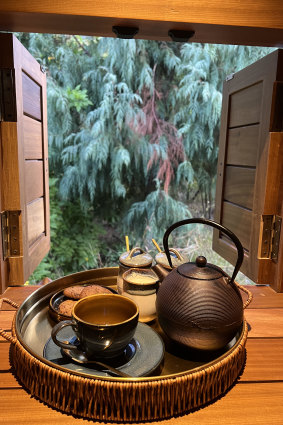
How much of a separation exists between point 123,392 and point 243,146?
4.33 feet

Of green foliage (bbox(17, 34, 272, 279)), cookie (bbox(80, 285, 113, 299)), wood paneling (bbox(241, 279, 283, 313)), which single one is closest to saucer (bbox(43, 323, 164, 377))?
cookie (bbox(80, 285, 113, 299))

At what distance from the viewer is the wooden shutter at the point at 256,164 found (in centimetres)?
123

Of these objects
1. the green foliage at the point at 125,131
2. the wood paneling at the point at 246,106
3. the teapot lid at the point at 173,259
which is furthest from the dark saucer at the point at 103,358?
the green foliage at the point at 125,131

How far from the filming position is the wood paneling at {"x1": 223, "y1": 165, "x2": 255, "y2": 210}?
147 cm

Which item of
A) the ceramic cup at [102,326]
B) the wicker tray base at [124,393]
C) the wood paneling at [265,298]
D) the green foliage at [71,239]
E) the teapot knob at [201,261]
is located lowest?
the green foliage at [71,239]

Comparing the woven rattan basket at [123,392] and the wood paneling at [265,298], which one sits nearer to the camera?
the woven rattan basket at [123,392]

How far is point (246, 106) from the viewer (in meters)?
1.54

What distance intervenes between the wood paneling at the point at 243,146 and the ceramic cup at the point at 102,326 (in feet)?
3.29

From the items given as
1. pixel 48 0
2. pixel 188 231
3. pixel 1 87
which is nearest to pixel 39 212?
pixel 1 87

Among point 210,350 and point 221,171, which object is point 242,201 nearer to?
point 221,171

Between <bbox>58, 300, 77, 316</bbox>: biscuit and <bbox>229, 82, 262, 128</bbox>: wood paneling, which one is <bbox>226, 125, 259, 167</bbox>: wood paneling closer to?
<bbox>229, 82, 262, 128</bbox>: wood paneling

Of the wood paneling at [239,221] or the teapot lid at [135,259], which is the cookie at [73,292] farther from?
the wood paneling at [239,221]

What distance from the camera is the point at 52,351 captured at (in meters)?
0.62

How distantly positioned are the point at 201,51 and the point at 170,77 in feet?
1.52
